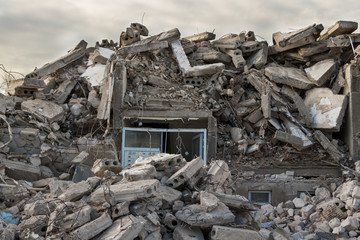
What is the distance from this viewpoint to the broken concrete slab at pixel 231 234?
560cm

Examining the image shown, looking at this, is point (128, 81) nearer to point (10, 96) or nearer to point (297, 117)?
point (10, 96)

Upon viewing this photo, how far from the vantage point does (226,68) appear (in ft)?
51.4

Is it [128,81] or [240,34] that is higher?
[240,34]

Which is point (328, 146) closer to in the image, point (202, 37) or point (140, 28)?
point (202, 37)

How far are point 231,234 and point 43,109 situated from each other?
359 inches

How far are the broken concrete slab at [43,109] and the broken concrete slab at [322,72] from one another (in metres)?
8.91

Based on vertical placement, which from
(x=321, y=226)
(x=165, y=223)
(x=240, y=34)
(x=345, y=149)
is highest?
(x=240, y=34)

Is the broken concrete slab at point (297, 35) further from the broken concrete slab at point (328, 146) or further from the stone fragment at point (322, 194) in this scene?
the stone fragment at point (322, 194)

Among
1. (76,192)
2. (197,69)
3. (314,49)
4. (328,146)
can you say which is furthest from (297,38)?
(76,192)

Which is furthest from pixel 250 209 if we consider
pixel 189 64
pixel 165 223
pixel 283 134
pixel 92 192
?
pixel 189 64

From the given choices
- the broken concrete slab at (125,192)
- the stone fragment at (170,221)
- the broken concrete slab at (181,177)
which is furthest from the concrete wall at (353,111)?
the broken concrete slab at (125,192)

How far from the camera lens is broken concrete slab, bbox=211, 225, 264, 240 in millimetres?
5602

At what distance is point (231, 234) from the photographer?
5.62m

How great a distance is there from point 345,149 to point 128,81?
7.77 m
